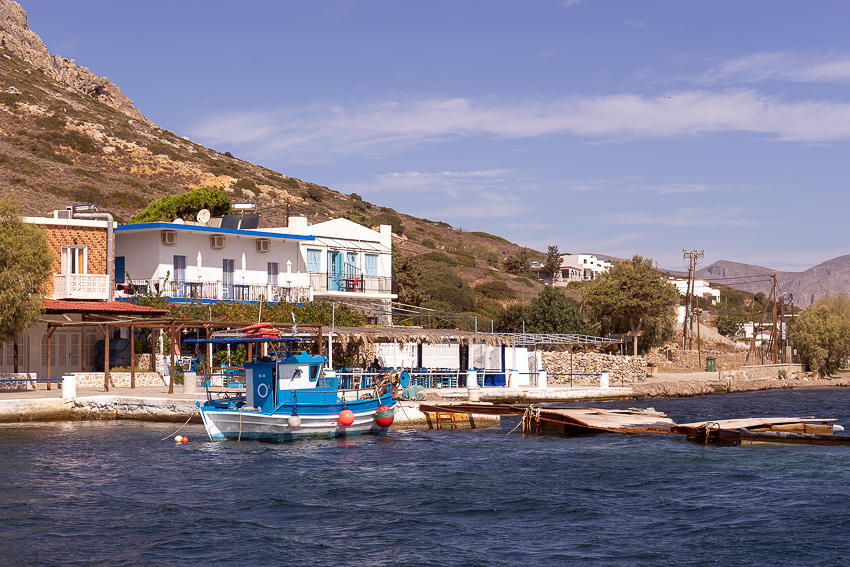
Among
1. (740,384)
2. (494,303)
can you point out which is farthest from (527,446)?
(494,303)

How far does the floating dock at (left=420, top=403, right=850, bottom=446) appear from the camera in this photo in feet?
101

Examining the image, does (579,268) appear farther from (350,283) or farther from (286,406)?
(286,406)

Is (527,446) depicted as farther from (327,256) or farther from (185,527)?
(327,256)

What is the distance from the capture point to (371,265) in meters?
57.4

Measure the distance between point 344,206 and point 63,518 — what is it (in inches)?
4146

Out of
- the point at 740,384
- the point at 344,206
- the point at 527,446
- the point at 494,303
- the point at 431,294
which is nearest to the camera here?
the point at 527,446

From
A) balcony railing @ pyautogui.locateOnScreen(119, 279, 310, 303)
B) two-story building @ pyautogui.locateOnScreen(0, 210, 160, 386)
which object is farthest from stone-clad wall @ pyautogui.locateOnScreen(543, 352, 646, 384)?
two-story building @ pyautogui.locateOnScreen(0, 210, 160, 386)

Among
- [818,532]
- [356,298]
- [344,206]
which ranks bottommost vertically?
[818,532]

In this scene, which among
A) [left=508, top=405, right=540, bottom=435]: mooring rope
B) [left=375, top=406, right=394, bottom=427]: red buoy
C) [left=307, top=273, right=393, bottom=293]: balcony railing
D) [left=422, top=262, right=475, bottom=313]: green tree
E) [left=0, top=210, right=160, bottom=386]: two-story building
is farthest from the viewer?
[left=422, top=262, right=475, bottom=313]: green tree

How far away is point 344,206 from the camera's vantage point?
405 feet

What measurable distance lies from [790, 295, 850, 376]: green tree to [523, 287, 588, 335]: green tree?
2487cm

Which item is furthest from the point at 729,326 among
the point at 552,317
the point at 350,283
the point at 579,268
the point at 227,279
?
the point at 227,279

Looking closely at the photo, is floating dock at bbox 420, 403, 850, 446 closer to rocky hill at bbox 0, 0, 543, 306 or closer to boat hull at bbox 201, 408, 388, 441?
boat hull at bbox 201, 408, 388, 441

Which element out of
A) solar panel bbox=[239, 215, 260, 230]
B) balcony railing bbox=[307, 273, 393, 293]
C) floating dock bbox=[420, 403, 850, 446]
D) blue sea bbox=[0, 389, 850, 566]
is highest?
solar panel bbox=[239, 215, 260, 230]
